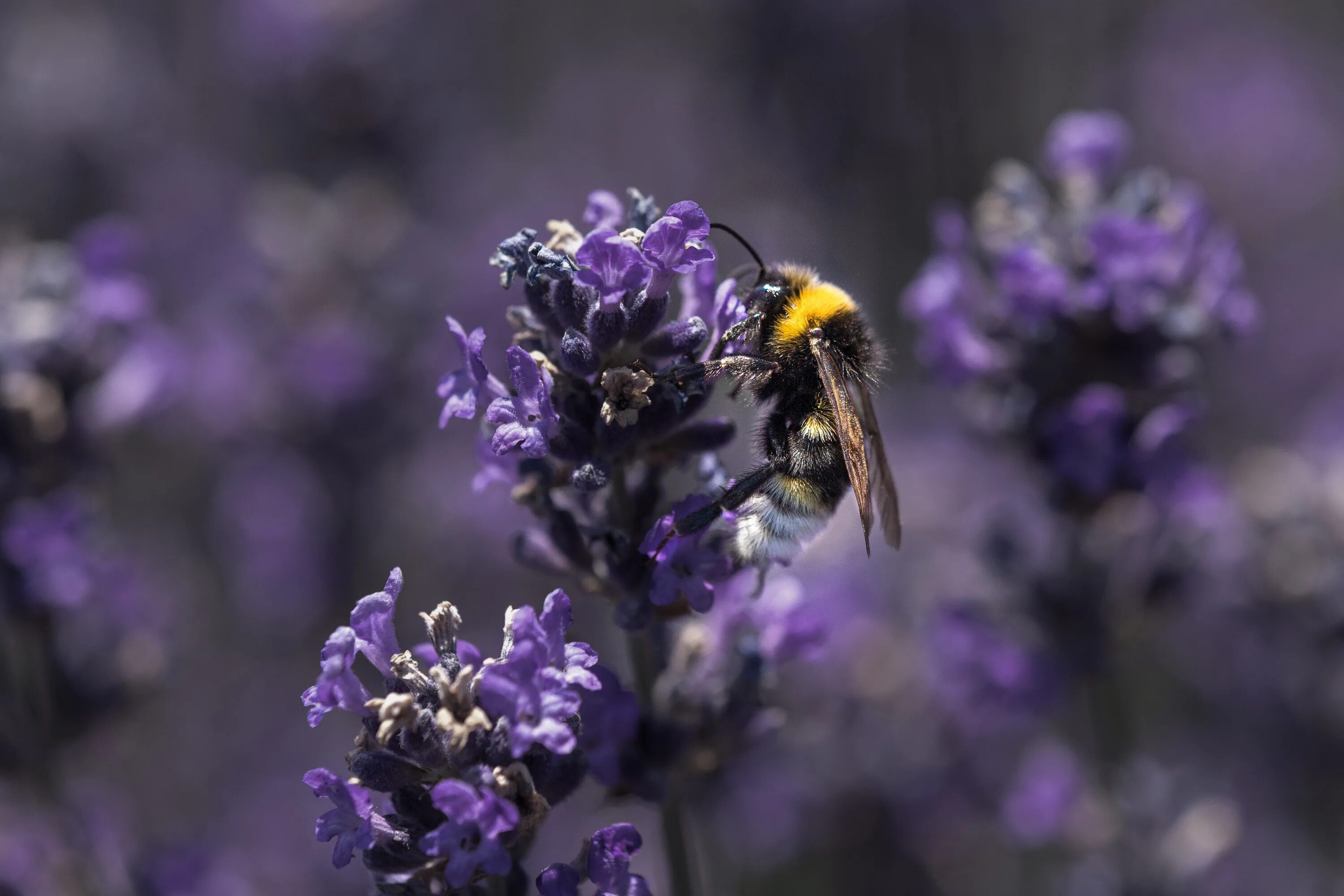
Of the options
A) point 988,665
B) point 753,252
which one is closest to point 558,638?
point 753,252

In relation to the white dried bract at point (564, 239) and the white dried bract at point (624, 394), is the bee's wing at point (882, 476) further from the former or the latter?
the white dried bract at point (564, 239)

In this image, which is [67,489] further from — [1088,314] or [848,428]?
[1088,314]

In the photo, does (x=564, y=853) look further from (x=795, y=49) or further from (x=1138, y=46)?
(x=1138, y=46)

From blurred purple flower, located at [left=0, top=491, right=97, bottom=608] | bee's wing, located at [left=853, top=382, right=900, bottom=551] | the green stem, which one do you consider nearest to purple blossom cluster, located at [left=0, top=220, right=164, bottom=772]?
blurred purple flower, located at [left=0, top=491, right=97, bottom=608]

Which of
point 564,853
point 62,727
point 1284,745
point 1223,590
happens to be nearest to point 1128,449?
point 1223,590

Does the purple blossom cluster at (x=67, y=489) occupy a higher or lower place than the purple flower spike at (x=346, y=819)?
higher

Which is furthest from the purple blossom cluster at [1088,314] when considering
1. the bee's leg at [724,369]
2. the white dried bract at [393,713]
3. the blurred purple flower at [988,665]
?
the white dried bract at [393,713]
